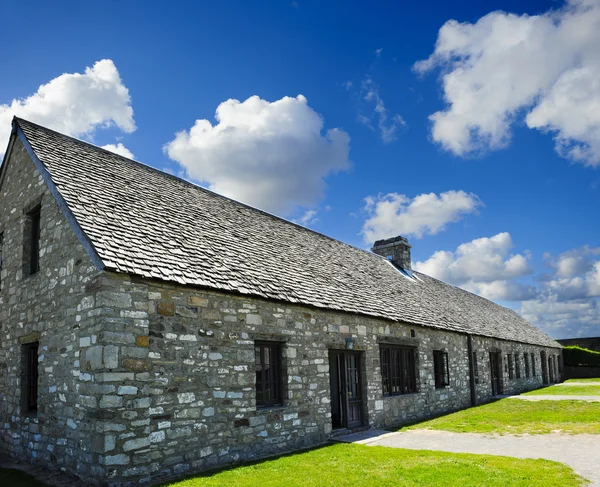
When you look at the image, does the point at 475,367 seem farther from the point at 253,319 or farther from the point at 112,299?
the point at 112,299

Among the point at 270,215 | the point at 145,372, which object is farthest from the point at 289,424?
the point at 270,215

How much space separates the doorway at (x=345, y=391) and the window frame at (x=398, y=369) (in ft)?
3.69

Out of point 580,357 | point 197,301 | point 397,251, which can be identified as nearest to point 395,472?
point 197,301

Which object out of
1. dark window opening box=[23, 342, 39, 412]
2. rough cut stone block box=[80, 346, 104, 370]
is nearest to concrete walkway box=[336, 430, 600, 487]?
rough cut stone block box=[80, 346, 104, 370]

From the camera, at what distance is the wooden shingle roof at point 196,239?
29.0 feet

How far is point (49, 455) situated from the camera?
28.3ft

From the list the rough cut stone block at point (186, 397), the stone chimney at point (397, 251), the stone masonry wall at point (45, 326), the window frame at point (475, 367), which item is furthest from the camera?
the stone chimney at point (397, 251)

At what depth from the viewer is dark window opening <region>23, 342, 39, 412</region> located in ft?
32.3

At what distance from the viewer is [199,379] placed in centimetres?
848

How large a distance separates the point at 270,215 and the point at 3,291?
8.22 m

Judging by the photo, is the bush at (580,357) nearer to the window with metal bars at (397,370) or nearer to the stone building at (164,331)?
the stone building at (164,331)

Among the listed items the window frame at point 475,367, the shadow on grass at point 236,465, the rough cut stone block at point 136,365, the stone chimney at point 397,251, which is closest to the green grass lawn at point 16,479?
the shadow on grass at point 236,465

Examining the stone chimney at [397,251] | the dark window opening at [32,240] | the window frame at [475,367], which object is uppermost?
the stone chimney at [397,251]

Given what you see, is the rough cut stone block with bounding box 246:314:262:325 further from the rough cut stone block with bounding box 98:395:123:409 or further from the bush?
the bush
